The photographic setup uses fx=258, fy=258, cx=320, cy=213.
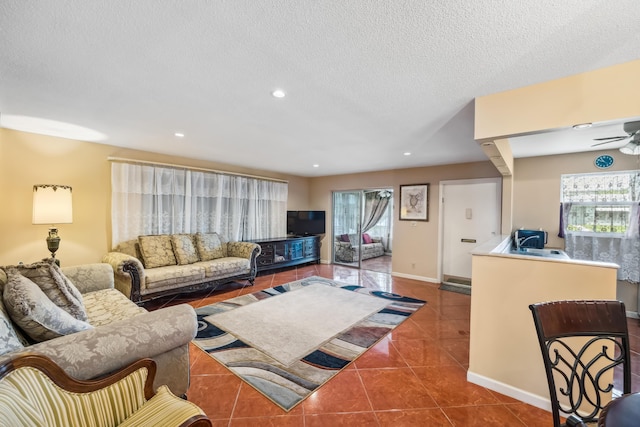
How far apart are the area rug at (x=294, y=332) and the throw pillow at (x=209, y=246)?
100 cm

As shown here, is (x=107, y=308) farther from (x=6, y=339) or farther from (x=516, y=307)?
(x=516, y=307)

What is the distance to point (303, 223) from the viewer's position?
21.1ft

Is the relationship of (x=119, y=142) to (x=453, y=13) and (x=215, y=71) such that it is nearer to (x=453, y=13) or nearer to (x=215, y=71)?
(x=215, y=71)

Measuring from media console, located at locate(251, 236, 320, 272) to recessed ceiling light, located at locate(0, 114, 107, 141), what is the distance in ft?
9.77

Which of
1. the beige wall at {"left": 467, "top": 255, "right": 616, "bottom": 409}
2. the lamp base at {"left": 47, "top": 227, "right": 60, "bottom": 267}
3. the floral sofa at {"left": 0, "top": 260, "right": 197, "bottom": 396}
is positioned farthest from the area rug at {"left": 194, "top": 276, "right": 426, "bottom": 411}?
the lamp base at {"left": 47, "top": 227, "right": 60, "bottom": 267}

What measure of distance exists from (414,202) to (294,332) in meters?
3.62

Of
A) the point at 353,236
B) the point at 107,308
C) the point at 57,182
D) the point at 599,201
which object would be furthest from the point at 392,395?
the point at 353,236

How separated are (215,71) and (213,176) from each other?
3395 mm

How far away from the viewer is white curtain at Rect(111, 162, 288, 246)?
383cm

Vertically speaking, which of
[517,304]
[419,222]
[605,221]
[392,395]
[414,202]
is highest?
[414,202]

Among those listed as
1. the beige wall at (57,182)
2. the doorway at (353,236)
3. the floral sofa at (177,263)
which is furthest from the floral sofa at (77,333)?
the doorway at (353,236)

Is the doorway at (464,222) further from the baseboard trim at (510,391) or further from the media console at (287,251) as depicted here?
the media console at (287,251)

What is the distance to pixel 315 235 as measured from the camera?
6492 mm

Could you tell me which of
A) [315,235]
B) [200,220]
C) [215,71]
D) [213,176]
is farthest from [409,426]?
[315,235]
